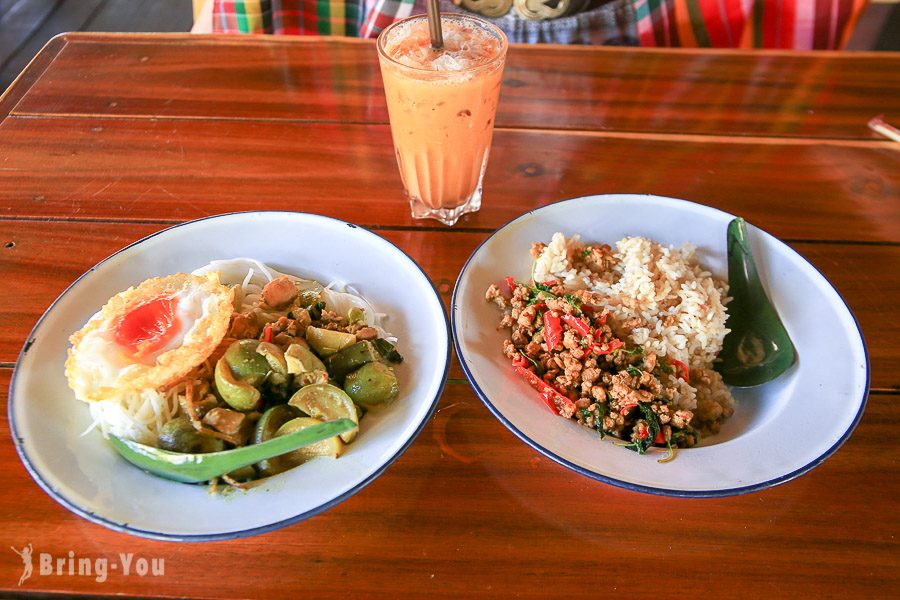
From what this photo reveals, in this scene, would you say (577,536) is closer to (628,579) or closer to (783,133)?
(628,579)

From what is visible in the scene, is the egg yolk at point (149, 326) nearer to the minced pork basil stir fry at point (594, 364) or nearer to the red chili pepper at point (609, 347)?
Answer: the minced pork basil stir fry at point (594, 364)

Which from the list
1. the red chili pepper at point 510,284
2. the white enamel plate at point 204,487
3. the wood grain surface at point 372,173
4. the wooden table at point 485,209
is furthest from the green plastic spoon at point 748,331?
the white enamel plate at point 204,487

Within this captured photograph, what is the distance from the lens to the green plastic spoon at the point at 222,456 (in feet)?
2.80

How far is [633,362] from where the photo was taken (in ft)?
3.71

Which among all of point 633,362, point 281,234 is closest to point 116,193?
point 281,234

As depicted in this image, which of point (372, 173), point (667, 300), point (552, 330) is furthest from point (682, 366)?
point (372, 173)

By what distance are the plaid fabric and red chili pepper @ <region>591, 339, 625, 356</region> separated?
165cm

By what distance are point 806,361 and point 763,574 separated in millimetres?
405

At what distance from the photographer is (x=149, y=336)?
1.00 m

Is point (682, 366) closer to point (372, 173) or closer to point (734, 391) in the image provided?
point (734, 391)

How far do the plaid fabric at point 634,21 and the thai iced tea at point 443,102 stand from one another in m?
1.13

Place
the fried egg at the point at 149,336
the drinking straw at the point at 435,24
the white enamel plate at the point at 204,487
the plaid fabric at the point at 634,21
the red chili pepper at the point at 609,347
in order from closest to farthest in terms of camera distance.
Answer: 1. the white enamel plate at the point at 204,487
2. the fried egg at the point at 149,336
3. the red chili pepper at the point at 609,347
4. the drinking straw at the point at 435,24
5. the plaid fabric at the point at 634,21

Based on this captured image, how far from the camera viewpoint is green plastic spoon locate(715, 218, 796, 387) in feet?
3.76

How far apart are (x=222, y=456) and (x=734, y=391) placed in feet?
3.08
